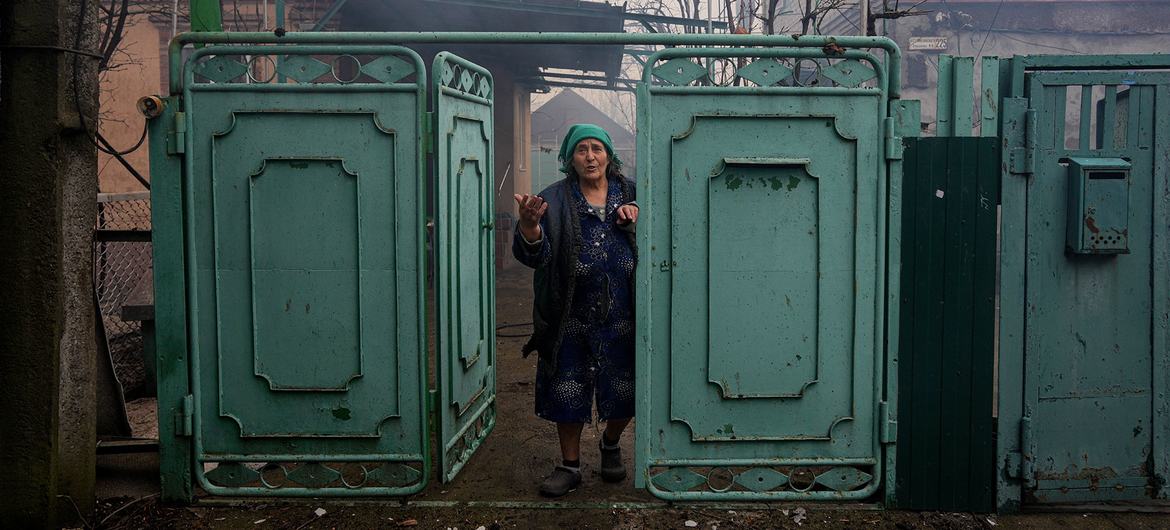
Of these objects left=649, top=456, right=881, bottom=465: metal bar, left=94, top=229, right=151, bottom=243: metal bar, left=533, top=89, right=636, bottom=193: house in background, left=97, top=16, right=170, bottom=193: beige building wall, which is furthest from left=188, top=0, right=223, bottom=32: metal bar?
left=533, top=89, right=636, bottom=193: house in background

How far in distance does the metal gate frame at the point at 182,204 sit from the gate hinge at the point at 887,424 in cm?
1

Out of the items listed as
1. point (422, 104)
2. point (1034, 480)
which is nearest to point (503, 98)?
point (422, 104)

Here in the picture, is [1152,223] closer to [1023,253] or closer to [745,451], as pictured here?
[1023,253]

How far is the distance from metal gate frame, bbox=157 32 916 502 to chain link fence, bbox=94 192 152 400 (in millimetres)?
1879

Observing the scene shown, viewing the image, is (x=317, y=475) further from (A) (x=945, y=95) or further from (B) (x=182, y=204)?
(A) (x=945, y=95)

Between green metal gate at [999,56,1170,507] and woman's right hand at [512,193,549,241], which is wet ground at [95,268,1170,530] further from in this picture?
woman's right hand at [512,193,549,241]

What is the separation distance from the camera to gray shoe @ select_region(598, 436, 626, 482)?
462cm

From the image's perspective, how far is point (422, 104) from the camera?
4.19 meters

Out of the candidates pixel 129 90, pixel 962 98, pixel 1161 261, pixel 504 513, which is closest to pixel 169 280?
pixel 504 513

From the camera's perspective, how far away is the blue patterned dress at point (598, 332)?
170 inches

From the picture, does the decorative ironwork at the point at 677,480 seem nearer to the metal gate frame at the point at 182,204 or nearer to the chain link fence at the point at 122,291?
the metal gate frame at the point at 182,204

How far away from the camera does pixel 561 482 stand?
14.6 ft

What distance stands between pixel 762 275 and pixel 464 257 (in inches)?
62.0

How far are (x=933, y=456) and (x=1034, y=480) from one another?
1.44 ft
